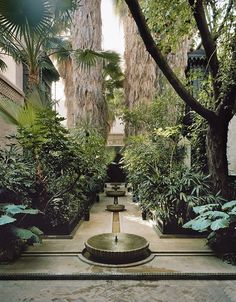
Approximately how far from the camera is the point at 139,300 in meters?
3.10

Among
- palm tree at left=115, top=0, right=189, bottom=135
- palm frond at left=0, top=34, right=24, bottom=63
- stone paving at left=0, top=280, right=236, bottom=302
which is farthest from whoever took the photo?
palm tree at left=115, top=0, right=189, bottom=135

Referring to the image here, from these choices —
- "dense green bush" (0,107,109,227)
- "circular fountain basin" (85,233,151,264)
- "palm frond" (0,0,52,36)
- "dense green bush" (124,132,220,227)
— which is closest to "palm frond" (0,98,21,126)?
"dense green bush" (0,107,109,227)

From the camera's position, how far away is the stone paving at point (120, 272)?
3186mm

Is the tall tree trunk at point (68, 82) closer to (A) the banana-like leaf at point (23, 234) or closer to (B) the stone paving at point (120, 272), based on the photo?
(B) the stone paving at point (120, 272)

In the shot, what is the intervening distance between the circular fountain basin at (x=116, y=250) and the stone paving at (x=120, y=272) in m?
0.17

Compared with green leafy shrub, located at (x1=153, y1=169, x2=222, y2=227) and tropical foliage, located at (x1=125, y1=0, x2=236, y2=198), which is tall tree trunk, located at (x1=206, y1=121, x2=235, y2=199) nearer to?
tropical foliage, located at (x1=125, y1=0, x2=236, y2=198)

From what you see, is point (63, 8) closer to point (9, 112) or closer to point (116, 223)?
point (9, 112)

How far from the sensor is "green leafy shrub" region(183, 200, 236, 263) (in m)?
4.11

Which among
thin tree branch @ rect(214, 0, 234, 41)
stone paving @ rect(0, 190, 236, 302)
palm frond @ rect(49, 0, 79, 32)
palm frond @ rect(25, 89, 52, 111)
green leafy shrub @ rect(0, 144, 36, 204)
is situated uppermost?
palm frond @ rect(49, 0, 79, 32)

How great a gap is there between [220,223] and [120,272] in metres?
1.49

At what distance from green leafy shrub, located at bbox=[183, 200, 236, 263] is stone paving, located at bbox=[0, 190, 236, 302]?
0.20 m

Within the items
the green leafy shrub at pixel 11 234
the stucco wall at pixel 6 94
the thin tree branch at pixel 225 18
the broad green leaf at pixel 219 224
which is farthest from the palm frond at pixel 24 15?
the broad green leaf at pixel 219 224

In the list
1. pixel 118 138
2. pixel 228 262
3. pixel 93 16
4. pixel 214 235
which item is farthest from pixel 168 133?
pixel 118 138

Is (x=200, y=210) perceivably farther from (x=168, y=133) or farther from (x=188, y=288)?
(x=168, y=133)
